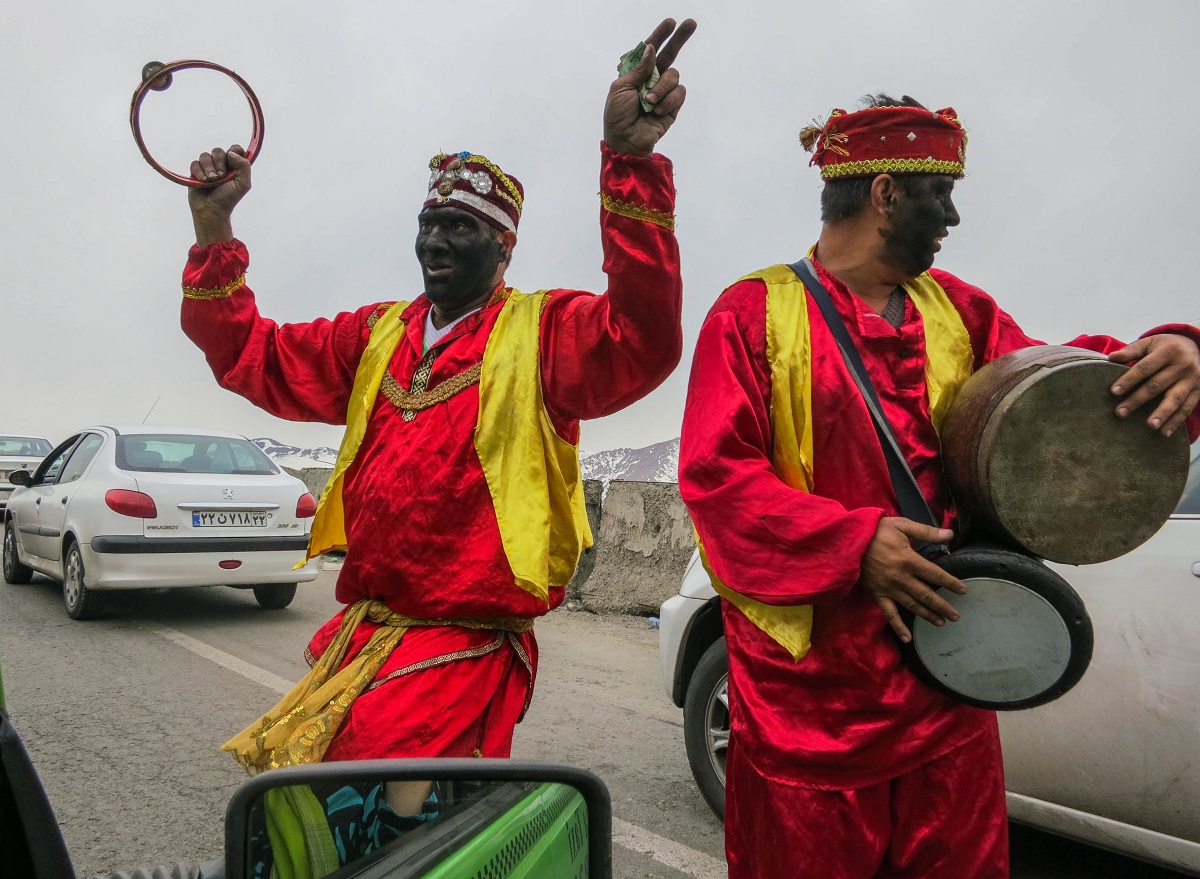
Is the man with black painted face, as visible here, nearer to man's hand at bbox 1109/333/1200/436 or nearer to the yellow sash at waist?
the yellow sash at waist

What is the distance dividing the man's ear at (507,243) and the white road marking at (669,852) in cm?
205

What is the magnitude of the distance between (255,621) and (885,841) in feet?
21.9

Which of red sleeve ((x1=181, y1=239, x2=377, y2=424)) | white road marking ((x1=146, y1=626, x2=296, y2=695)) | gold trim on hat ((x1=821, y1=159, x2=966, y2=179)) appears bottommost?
white road marking ((x1=146, y1=626, x2=296, y2=695))

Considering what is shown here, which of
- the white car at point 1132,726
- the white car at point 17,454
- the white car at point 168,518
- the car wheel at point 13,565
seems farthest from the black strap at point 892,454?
the white car at point 17,454

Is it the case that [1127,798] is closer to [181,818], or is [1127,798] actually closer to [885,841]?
[885,841]

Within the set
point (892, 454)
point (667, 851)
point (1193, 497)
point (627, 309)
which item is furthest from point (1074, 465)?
point (667, 851)

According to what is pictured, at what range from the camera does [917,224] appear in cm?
200

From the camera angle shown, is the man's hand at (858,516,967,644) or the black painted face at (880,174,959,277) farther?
the black painted face at (880,174,959,277)

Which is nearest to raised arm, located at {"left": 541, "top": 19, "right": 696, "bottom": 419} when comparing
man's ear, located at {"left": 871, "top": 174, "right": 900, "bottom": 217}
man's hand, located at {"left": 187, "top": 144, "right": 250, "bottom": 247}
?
man's ear, located at {"left": 871, "top": 174, "right": 900, "bottom": 217}

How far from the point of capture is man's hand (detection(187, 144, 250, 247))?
242cm

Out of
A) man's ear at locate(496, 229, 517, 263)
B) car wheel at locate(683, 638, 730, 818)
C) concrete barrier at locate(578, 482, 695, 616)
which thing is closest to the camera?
man's ear at locate(496, 229, 517, 263)

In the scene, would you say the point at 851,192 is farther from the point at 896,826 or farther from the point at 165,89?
the point at 165,89

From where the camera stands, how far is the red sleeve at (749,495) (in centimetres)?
168

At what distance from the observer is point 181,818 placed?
3.49 m
